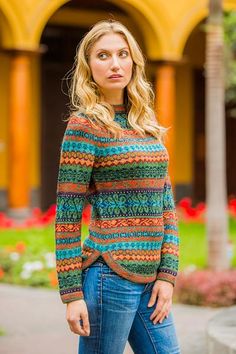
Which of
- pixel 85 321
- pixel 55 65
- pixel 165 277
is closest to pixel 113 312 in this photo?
pixel 85 321

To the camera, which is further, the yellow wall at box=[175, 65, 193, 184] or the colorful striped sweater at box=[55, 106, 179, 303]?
the yellow wall at box=[175, 65, 193, 184]

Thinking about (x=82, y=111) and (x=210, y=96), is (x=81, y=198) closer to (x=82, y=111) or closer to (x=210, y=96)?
(x=82, y=111)

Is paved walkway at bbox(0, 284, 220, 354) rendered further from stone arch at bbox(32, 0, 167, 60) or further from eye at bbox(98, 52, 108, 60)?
stone arch at bbox(32, 0, 167, 60)

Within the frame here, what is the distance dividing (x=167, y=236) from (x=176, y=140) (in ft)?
51.7

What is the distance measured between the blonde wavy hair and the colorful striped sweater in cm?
3

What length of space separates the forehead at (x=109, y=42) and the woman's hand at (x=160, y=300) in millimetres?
773

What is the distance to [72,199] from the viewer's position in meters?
2.93

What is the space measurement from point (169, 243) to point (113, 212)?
24cm

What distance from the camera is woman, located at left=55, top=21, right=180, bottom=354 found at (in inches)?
115

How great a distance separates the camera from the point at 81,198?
294 cm

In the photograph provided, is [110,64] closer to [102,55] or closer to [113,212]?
[102,55]

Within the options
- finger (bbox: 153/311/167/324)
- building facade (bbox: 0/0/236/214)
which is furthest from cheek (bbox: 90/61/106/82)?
building facade (bbox: 0/0/236/214)

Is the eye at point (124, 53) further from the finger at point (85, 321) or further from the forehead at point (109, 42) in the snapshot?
the finger at point (85, 321)

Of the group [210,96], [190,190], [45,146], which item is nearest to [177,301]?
[210,96]
